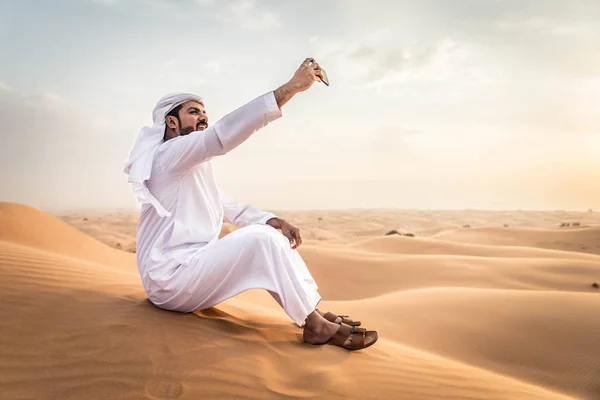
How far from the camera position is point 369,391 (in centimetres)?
317

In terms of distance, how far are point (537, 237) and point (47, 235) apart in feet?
63.3

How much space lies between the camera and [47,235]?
10.1 meters

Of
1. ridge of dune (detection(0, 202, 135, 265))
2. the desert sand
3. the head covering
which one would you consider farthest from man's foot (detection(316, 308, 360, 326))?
ridge of dune (detection(0, 202, 135, 265))

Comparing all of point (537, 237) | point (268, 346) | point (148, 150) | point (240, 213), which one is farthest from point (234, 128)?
point (537, 237)

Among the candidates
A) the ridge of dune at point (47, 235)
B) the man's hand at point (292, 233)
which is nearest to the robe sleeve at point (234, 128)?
the man's hand at point (292, 233)

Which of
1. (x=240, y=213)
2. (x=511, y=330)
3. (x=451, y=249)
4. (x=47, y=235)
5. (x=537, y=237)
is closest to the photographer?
(x=240, y=213)

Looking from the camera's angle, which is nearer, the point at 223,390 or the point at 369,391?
the point at 223,390

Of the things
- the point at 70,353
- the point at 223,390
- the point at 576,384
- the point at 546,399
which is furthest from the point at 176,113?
the point at 576,384

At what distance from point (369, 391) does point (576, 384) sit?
8.82ft

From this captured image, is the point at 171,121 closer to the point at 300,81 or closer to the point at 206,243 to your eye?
the point at 206,243

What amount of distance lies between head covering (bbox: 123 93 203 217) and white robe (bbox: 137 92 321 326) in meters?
0.10

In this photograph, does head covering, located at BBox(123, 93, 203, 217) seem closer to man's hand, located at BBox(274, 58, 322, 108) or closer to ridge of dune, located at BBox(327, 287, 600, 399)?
man's hand, located at BBox(274, 58, 322, 108)

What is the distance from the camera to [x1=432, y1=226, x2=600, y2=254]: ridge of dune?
62.3 feet

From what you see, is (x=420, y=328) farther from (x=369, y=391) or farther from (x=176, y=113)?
(x=176, y=113)
